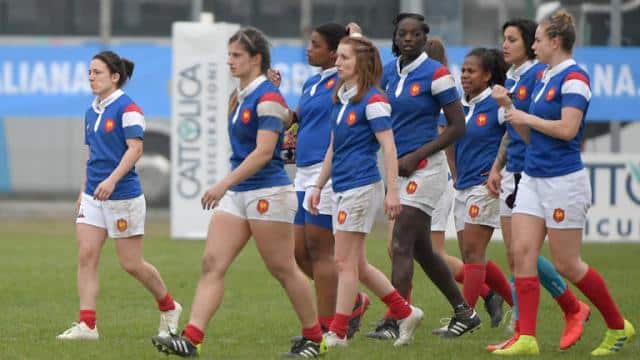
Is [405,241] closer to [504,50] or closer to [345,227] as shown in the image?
[345,227]

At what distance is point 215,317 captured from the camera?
11.5 meters

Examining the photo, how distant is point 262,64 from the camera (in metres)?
8.70

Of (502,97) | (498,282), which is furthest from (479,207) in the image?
(502,97)

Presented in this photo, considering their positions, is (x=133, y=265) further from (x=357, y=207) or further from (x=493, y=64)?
(x=493, y=64)

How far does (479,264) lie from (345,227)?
69.1 inches

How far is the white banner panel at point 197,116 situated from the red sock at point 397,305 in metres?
11.0

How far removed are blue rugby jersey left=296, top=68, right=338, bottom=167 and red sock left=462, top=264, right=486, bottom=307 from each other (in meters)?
1.47

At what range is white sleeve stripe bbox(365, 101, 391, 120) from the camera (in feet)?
29.8

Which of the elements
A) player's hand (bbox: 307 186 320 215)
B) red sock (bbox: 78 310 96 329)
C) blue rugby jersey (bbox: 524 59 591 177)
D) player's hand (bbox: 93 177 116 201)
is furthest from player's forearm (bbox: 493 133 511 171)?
red sock (bbox: 78 310 96 329)

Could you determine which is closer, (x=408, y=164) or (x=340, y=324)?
(x=340, y=324)

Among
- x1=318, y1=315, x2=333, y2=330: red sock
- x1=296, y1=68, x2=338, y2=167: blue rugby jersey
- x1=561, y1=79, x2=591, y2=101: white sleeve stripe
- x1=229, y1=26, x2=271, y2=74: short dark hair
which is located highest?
x1=229, y1=26, x2=271, y2=74: short dark hair

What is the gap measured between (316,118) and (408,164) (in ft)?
2.44

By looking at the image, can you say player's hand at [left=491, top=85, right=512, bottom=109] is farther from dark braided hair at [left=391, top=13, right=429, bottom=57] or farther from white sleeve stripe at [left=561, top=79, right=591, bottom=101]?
dark braided hair at [left=391, top=13, right=429, bottom=57]

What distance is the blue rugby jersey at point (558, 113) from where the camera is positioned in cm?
891
